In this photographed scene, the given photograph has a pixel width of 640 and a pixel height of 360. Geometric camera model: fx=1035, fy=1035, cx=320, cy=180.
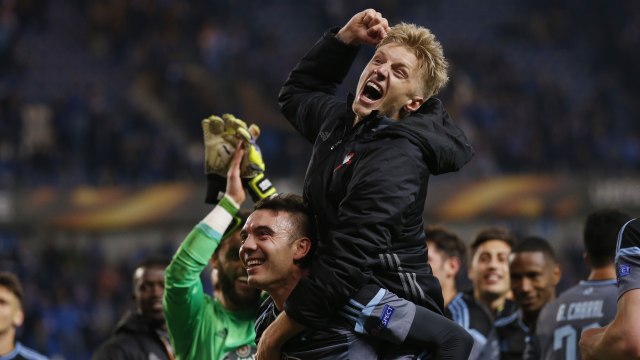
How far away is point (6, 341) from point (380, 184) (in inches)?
129

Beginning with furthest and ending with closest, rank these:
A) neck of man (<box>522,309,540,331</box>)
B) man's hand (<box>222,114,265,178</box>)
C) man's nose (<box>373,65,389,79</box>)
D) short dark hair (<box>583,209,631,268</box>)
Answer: neck of man (<box>522,309,540,331</box>)
short dark hair (<box>583,209,631,268</box>)
man's hand (<box>222,114,265,178</box>)
man's nose (<box>373,65,389,79</box>)

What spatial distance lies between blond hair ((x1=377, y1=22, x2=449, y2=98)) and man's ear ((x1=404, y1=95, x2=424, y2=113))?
4 cm

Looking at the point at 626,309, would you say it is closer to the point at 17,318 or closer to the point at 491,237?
the point at 491,237

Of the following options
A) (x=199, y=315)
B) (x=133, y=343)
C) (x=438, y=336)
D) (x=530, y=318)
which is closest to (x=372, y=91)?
(x=438, y=336)

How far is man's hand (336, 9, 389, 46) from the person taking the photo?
12.4ft

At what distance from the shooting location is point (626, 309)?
3.29 meters

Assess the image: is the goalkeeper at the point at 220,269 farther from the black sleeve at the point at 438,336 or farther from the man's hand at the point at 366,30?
the black sleeve at the point at 438,336

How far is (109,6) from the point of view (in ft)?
60.1

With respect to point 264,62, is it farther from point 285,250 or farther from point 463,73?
point 285,250

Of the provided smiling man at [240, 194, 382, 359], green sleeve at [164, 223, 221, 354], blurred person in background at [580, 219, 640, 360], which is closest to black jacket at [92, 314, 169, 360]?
green sleeve at [164, 223, 221, 354]

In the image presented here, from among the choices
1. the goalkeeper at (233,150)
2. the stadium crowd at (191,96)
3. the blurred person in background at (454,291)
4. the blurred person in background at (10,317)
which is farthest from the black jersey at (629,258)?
the stadium crowd at (191,96)

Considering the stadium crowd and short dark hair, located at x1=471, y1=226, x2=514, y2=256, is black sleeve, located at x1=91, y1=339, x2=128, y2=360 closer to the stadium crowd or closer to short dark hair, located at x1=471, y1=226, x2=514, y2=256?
short dark hair, located at x1=471, y1=226, x2=514, y2=256

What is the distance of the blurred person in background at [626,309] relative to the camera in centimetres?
326

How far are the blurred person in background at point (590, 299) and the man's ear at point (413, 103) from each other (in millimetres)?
1400
